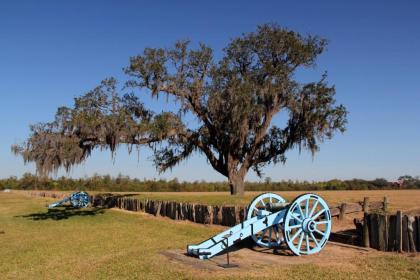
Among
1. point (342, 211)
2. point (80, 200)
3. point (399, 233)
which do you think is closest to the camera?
point (399, 233)

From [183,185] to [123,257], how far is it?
50.3 meters

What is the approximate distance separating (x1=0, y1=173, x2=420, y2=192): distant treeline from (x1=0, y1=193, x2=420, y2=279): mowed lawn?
40750mm

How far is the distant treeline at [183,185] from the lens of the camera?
56122mm

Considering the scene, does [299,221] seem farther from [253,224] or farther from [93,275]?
[93,275]

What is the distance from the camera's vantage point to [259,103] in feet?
76.7

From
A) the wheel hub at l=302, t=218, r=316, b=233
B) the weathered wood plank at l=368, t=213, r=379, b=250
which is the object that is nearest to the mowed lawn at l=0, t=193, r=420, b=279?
the weathered wood plank at l=368, t=213, r=379, b=250

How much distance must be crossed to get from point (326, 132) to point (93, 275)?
16914 millimetres

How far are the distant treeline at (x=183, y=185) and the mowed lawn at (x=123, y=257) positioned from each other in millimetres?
40750

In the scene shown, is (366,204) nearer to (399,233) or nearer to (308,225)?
(399,233)

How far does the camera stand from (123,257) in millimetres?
11695

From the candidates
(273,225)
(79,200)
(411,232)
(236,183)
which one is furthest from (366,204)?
(79,200)

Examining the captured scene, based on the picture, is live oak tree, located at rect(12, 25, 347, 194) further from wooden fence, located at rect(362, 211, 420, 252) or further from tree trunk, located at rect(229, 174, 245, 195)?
wooden fence, located at rect(362, 211, 420, 252)

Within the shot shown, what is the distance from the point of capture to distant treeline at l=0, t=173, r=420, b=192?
5612cm

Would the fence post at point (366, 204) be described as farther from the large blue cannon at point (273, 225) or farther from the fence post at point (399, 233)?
the large blue cannon at point (273, 225)
